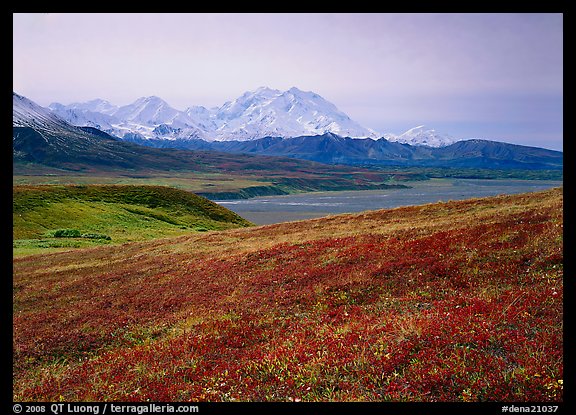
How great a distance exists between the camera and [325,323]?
46.6 ft

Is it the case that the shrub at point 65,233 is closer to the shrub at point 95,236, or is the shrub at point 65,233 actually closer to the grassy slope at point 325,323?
the shrub at point 95,236

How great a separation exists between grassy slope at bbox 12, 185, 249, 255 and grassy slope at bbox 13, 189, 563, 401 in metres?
35.1

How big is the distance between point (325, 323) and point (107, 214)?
77.4 metres

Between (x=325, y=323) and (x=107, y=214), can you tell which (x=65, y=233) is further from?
(x=325, y=323)

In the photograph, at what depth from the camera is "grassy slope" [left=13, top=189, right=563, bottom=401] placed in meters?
9.51

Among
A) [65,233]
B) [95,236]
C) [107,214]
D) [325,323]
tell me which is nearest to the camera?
[325,323]

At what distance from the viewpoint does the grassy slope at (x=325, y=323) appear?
31.2 ft

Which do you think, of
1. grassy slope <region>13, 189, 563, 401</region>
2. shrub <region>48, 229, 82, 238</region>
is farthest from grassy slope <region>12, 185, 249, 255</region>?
grassy slope <region>13, 189, 563, 401</region>

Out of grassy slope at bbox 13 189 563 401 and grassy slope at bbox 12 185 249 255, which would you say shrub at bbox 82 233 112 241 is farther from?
grassy slope at bbox 13 189 563 401

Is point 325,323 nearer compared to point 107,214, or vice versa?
point 325,323

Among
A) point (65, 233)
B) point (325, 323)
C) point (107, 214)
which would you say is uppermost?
point (325, 323)

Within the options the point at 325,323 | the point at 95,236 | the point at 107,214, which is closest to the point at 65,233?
the point at 95,236
